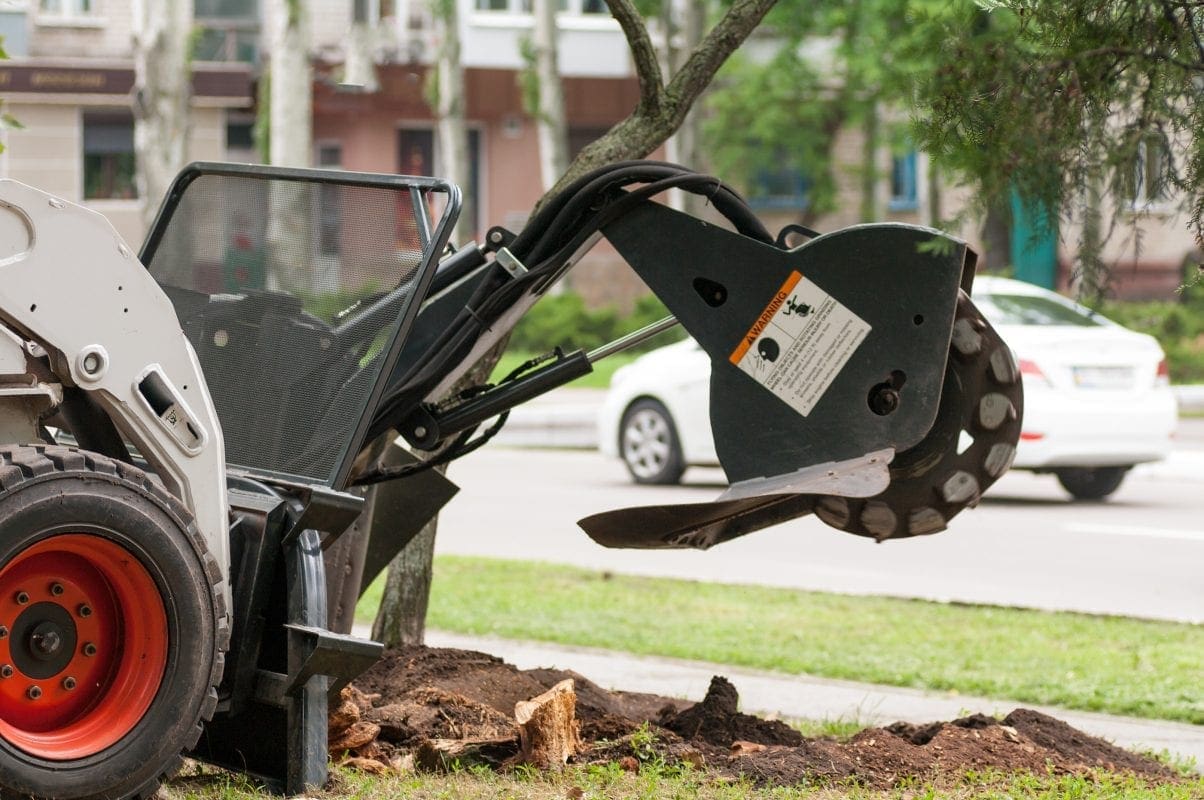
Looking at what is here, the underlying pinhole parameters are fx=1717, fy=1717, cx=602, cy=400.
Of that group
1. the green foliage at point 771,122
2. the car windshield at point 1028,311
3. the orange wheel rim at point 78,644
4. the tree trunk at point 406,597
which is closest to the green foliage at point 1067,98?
the orange wheel rim at point 78,644

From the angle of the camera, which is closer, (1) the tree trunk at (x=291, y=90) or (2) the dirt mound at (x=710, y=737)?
(2) the dirt mound at (x=710, y=737)

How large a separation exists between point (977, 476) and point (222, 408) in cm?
215

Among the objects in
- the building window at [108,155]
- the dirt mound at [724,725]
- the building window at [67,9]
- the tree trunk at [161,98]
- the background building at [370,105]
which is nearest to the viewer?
A: the dirt mound at [724,725]

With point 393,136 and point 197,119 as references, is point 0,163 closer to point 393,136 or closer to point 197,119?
point 197,119

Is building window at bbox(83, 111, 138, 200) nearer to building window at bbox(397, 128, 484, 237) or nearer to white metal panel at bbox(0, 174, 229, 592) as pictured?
building window at bbox(397, 128, 484, 237)

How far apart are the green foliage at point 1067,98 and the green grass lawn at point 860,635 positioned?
9.63 feet

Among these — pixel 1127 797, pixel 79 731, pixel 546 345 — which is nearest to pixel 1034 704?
pixel 1127 797

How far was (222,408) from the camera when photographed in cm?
484

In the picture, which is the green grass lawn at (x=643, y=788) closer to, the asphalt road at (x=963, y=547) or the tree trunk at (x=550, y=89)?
the asphalt road at (x=963, y=547)

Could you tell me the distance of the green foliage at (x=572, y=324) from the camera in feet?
98.7

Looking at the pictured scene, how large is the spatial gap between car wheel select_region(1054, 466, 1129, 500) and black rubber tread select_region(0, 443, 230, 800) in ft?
35.9

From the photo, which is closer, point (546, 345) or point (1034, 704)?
point (1034, 704)

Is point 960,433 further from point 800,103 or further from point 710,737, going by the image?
point 800,103

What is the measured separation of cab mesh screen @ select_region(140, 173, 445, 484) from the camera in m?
4.64
